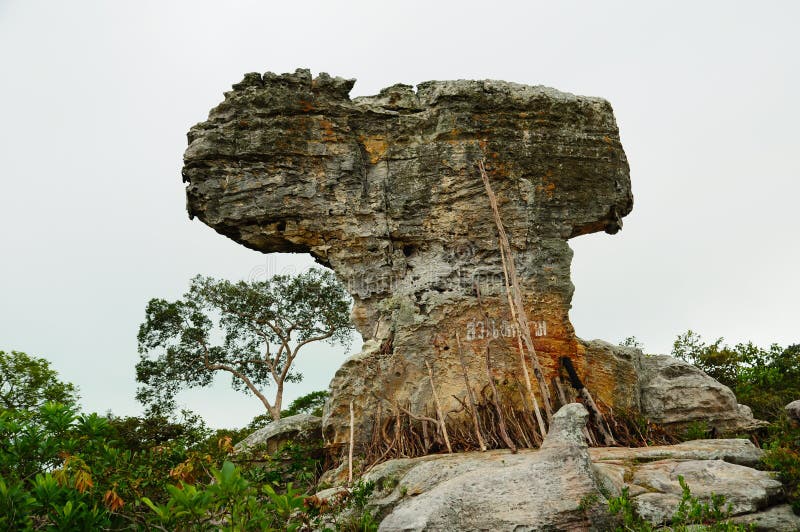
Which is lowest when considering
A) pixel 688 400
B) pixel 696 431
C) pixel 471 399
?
pixel 696 431

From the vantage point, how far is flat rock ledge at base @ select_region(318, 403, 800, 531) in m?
5.99

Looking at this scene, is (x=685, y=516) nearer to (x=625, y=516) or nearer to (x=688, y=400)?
(x=625, y=516)

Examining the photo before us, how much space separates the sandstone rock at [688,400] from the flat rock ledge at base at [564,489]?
9.26 ft

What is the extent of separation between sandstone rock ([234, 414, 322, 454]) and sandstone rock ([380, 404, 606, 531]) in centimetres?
482

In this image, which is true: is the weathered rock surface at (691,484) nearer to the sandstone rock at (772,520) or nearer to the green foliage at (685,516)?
the sandstone rock at (772,520)

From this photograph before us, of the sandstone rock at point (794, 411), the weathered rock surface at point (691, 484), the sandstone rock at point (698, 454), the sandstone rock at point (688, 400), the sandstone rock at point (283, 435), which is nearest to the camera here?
the weathered rock surface at point (691, 484)

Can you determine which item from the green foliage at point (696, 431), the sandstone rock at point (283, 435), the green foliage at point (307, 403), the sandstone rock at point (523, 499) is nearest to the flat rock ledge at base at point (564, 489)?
the sandstone rock at point (523, 499)

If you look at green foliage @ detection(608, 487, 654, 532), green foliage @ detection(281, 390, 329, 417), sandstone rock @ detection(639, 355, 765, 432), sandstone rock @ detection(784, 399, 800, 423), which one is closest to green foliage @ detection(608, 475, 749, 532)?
green foliage @ detection(608, 487, 654, 532)

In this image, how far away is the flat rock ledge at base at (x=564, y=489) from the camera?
599 centimetres

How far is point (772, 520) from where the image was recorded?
634 centimetres

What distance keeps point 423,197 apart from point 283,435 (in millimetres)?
4883

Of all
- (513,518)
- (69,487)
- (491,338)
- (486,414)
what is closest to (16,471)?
(69,487)

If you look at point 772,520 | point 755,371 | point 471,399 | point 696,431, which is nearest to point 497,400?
point 471,399

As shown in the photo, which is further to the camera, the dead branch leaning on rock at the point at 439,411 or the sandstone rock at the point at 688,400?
the sandstone rock at the point at 688,400
